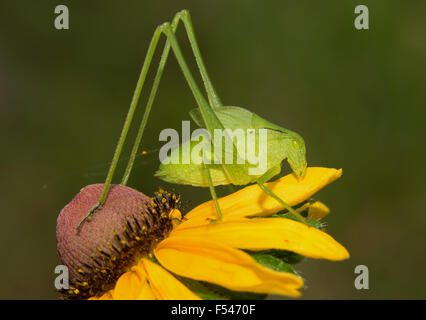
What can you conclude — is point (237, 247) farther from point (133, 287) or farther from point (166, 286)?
point (133, 287)

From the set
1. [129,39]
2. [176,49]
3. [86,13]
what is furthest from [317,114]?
[176,49]

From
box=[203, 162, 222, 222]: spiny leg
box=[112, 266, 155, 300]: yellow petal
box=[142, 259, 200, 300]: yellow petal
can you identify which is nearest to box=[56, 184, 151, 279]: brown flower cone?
box=[112, 266, 155, 300]: yellow petal

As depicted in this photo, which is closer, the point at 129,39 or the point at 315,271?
the point at 315,271

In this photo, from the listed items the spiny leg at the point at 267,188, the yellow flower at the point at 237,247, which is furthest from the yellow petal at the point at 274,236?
the spiny leg at the point at 267,188

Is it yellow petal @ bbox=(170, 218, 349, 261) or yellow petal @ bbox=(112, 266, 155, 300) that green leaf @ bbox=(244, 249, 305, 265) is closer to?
yellow petal @ bbox=(170, 218, 349, 261)

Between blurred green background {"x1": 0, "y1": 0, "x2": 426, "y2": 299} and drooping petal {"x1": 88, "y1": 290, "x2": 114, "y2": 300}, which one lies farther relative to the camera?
blurred green background {"x1": 0, "y1": 0, "x2": 426, "y2": 299}

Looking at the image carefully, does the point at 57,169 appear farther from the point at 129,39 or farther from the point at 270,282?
the point at 270,282
